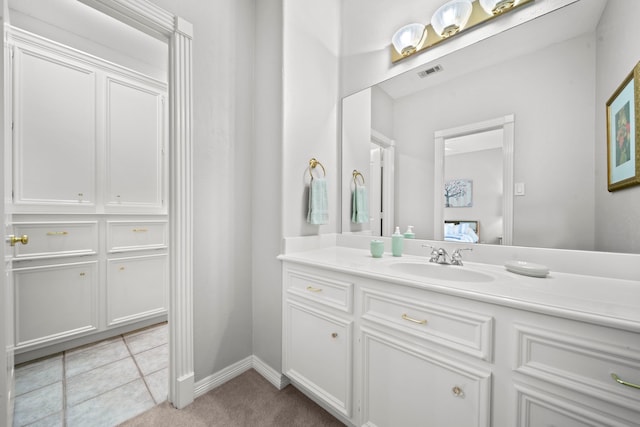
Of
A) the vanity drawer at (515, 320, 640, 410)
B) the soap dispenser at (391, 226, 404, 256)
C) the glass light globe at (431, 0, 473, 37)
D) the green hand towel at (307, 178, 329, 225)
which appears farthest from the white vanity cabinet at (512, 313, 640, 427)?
the glass light globe at (431, 0, 473, 37)

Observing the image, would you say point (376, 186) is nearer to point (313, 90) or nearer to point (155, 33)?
point (313, 90)

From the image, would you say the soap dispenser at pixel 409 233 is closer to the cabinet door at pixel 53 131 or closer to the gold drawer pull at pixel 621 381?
the gold drawer pull at pixel 621 381

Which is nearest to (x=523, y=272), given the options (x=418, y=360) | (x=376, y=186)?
(x=418, y=360)

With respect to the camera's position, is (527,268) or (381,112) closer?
(527,268)

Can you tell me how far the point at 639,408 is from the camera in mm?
576

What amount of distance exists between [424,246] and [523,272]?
49cm

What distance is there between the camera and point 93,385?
5.08ft

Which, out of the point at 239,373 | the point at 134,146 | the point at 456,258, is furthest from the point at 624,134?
the point at 134,146

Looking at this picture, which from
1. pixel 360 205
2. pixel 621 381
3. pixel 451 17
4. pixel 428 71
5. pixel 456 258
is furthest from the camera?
pixel 360 205

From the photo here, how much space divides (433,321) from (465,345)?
0.37ft

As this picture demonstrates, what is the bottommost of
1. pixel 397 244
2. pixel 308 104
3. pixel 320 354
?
pixel 320 354

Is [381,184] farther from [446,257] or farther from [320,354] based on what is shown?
[320,354]

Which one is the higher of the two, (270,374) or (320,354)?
(320,354)

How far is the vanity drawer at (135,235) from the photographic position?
214cm
